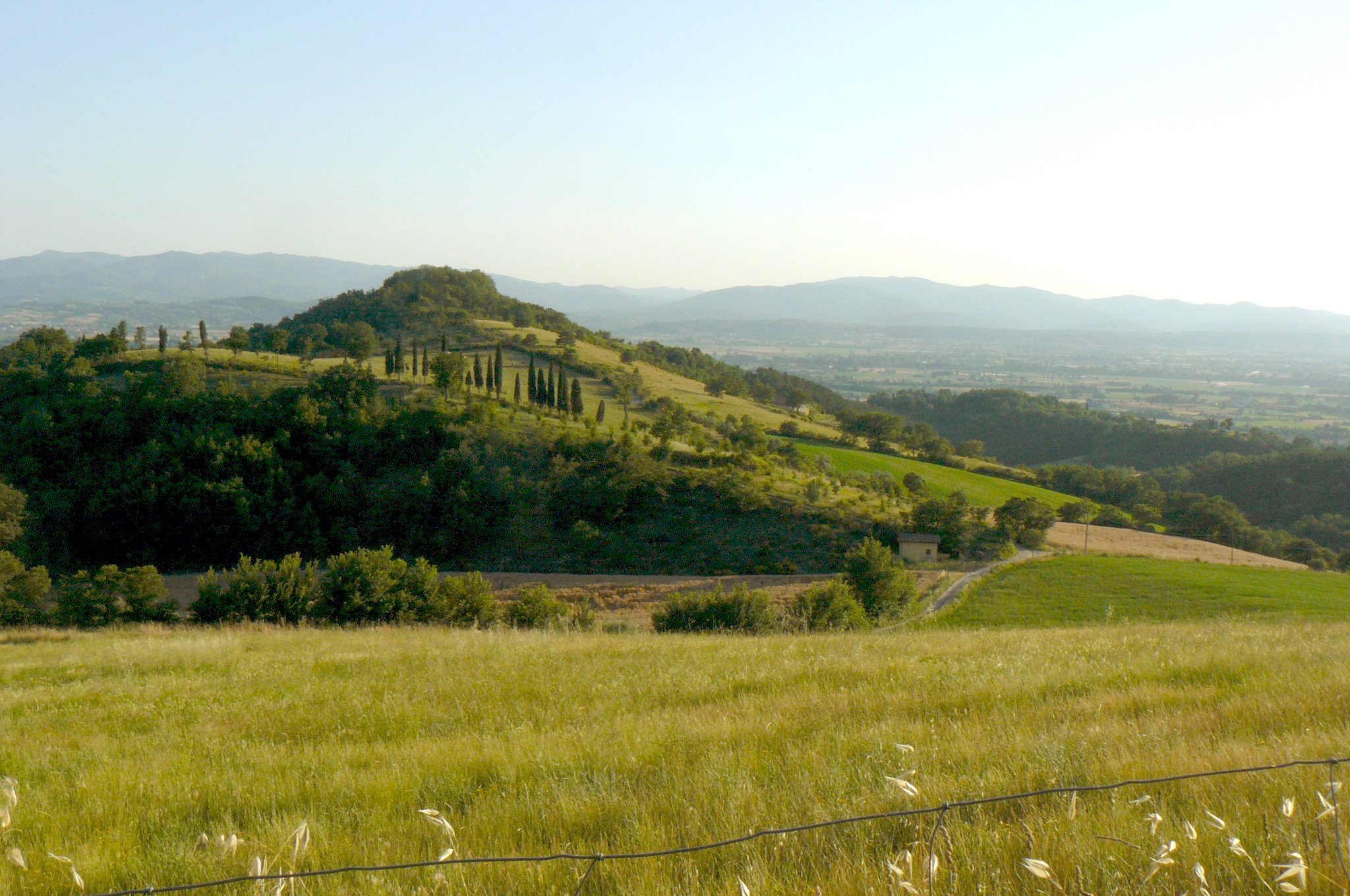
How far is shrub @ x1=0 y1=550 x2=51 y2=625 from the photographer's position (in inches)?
1033

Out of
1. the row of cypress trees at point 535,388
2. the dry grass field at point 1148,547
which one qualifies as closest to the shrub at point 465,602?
the row of cypress trees at point 535,388

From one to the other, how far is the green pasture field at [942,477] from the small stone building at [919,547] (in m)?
19.5

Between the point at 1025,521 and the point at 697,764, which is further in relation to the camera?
the point at 1025,521

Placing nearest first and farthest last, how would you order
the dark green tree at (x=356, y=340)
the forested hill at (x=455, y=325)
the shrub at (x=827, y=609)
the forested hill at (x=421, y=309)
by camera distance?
1. the shrub at (x=827, y=609)
2. the dark green tree at (x=356, y=340)
3. the forested hill at (x=455, y=325)
4. the forested hill at (x=421, y=309)

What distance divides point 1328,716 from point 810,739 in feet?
12.1

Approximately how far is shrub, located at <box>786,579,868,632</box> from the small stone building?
15.8 metres

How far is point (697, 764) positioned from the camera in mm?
5215

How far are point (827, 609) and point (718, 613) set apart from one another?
401cm

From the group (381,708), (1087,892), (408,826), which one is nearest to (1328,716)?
(1087,892)

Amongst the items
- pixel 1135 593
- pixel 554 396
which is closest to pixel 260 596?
pixel 1135 593

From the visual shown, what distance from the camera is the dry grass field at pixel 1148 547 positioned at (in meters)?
43.5

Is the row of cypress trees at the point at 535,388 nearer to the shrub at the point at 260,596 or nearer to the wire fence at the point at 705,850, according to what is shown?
the shrub at the point at 260,596

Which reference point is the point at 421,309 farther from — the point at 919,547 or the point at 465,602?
the point at 465,602

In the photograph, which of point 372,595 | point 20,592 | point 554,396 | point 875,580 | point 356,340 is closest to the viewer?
point 372,595
